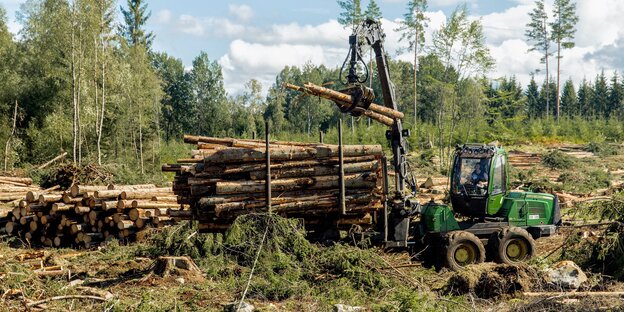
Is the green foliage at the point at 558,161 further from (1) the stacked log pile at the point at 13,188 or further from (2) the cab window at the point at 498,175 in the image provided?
(1) the stacked log pile at the point at 13,188

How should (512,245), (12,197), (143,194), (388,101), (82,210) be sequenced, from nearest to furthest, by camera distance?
(512,245) < (388,101) < (82,210) < (143,194) < (12,197)

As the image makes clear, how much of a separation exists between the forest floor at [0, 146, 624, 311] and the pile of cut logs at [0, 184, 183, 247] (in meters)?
1.88

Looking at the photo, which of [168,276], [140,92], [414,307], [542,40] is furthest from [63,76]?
[542,40]

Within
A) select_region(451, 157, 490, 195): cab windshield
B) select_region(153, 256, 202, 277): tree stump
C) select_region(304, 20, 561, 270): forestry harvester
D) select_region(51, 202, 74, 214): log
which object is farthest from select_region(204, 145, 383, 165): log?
select_region(51, 202, 74, 214): log

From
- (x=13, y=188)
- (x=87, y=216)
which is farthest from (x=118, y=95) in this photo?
(x=87, y=216)

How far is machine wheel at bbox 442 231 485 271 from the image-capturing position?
38.2ft

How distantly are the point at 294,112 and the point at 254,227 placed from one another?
56.2 meters

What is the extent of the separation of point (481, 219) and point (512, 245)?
83 centimetres

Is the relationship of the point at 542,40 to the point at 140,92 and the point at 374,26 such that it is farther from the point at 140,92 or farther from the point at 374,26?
the point at 374,26

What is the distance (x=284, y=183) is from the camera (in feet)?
40.5

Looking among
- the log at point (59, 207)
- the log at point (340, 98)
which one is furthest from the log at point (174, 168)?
the log at point (59, 207)

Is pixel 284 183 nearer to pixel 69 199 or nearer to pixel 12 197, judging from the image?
pixel 69 199

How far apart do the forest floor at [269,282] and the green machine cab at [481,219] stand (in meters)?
0.49

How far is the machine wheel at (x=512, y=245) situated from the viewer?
12.0 meters
